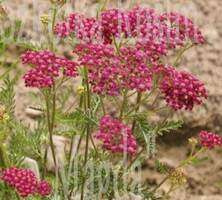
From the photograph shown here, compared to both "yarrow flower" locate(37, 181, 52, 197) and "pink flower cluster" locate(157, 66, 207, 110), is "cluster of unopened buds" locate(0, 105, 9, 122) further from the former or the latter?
"pink flower cluster" locate(157, 66, 207, 110)

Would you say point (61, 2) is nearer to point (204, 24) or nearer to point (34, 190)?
point (34, 190)

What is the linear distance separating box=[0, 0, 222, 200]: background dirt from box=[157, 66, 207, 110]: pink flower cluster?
2.05 metres

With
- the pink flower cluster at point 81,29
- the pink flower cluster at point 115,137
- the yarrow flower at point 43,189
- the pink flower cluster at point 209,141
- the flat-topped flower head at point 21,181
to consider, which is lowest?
the yarrow flower at point 43,189

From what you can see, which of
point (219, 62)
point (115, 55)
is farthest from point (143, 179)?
point (115, 55)

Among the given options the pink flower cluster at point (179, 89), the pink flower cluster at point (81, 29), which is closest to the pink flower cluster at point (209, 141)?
the pink flower cluster at point (179, 89)

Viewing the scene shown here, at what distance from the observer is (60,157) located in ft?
15.3

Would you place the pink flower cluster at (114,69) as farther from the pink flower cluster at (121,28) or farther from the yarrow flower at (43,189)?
the yarrow flower at (43,189)

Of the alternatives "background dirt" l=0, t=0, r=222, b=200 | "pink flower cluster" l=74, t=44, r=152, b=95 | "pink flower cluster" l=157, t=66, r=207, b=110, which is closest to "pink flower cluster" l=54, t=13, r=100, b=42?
"pink flower cluster" l=74, t=44, r=152, b=95

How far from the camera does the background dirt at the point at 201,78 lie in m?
5.27

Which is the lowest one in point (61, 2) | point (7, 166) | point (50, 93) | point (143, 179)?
point (143, 179)

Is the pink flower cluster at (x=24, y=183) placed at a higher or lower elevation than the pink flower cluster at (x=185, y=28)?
lower

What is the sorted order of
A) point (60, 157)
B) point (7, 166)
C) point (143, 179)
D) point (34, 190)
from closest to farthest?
point (34, 190)
point (7, 166)
point (60, 157)
point (143, 179)

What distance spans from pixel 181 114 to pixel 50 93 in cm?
219

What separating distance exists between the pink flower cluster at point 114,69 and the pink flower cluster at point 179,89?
0.31ft
